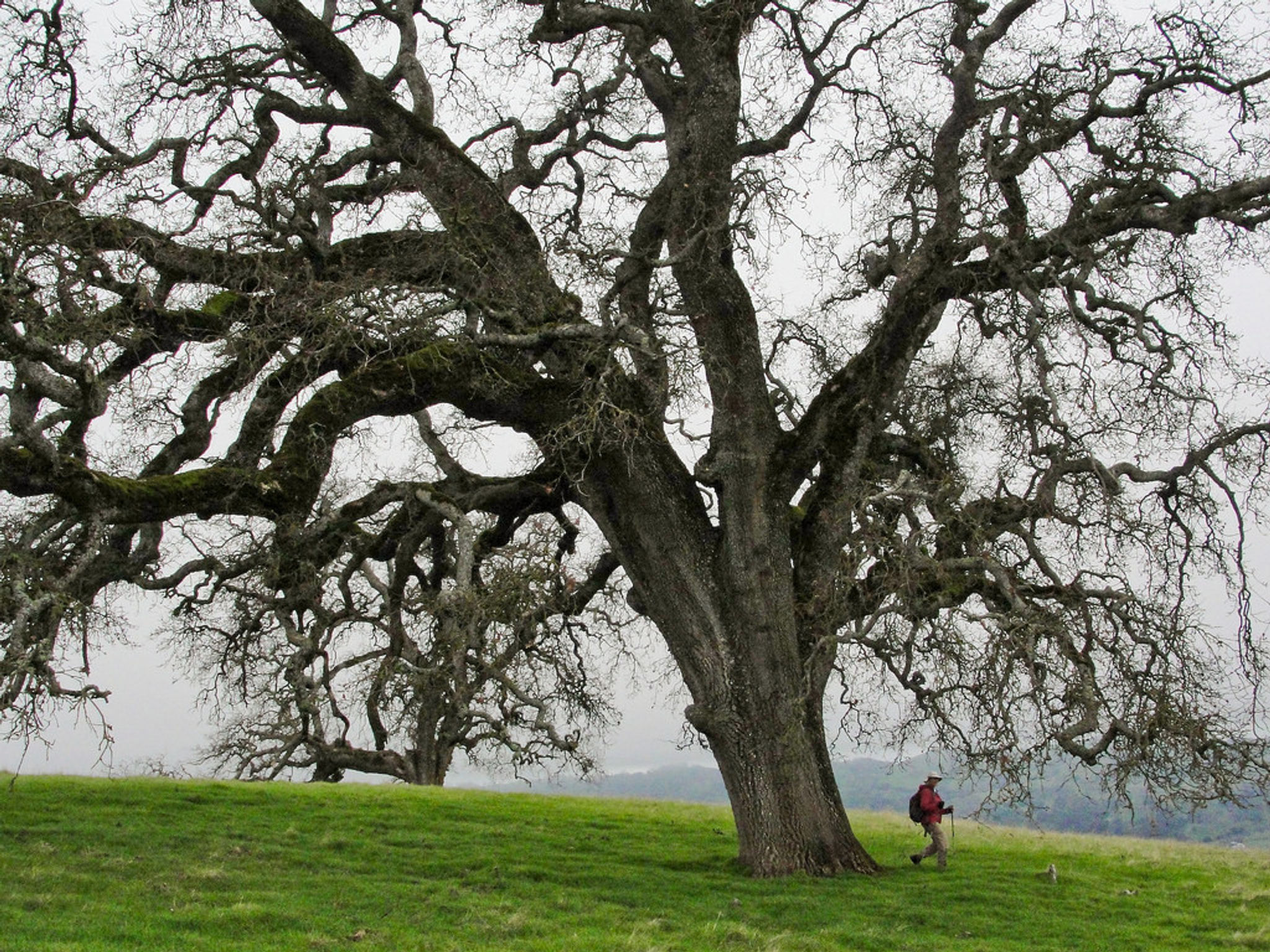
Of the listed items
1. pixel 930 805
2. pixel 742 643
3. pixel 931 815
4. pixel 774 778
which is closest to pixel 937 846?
pixel 931 815

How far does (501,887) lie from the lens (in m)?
10.3

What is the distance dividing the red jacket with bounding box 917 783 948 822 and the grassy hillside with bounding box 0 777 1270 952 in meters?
0.56

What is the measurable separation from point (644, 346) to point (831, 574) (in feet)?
11.3

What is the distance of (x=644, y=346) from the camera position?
9359 millimetres

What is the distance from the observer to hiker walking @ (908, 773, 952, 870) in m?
12.2

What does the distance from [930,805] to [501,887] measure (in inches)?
203

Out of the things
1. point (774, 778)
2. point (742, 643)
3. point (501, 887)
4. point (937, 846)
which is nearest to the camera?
point (501, 887)

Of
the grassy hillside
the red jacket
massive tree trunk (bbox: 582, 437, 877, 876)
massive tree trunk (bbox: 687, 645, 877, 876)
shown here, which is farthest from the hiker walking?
massive tree trunk (bbox: 687, 645, 877, 876)

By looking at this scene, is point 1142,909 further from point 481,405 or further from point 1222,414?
point 481,405

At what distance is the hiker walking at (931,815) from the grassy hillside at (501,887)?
193 mm

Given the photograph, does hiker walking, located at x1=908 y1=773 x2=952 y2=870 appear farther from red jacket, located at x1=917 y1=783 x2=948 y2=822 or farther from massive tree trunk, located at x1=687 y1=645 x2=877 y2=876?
massive tree trunk, located at x1=687 y1=645 x2=877 y2=876

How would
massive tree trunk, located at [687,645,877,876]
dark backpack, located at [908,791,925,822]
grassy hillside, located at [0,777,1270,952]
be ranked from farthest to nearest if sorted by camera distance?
dark backpack, located at [908,791,925,822], massive tree trunk, located at [687,645,877,876], grassy hillside, located at [0,777,1270,952]

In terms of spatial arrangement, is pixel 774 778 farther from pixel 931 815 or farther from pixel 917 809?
pixel 931 815

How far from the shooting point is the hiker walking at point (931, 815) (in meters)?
12.2
